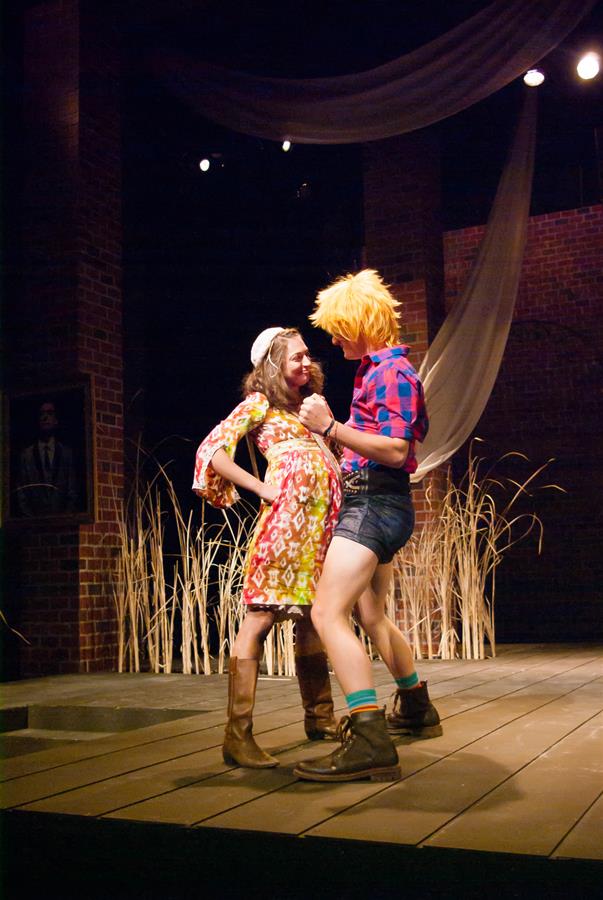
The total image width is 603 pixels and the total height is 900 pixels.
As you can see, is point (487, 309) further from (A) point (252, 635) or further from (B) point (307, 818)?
(B) point (307, 818)

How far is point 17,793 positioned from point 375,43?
4734mm

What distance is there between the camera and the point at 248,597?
2.45 m

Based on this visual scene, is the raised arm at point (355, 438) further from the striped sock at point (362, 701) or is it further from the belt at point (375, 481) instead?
the striped sock at point (362, 701)

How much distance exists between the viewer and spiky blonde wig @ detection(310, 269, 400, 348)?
2332mm

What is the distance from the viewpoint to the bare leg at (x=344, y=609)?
218cm

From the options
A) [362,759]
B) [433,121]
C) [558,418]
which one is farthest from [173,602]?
[558,418]

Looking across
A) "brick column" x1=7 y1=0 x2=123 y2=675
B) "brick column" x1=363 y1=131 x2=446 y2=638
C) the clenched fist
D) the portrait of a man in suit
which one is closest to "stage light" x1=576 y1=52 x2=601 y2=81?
"brick column" x1=363 y1=131 x2=446 y2=638

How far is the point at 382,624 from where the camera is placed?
2.56 meters

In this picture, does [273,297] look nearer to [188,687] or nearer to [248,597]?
[188,687]

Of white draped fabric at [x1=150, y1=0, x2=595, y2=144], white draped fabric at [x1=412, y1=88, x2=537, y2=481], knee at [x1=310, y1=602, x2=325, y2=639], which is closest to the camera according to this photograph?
knee at [x1=310, y1=602, x2=325, y2=639]

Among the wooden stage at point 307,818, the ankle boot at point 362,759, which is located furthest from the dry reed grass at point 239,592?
the ankle boot at point 362,759

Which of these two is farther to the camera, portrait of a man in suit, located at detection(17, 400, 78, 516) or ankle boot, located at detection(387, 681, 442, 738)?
portrait of a man in suit, located at detection(17, 400, 78, 516)

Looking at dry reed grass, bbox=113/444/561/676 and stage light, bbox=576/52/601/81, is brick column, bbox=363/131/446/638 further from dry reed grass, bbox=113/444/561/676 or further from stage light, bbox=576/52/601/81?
stage light, bbox=576/52/601/81

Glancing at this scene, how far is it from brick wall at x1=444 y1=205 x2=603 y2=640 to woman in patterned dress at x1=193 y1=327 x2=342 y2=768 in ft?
19.3
